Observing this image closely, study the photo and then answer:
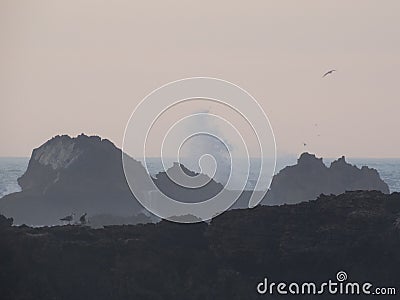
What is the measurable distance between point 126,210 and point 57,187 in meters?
0.56

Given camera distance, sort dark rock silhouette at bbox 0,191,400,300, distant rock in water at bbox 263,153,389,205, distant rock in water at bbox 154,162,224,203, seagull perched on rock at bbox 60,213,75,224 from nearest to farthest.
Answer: distant rock in water at bbox 154,162,224,203 → distant rock in water at bbox 263,153,389,205 → dark rock silhouette at bbox 0,191,400,300 → seagull perched on rock at bbox 60,213,75,224

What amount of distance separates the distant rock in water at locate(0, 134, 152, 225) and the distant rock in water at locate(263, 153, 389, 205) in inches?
38.1

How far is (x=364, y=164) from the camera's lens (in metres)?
8.46

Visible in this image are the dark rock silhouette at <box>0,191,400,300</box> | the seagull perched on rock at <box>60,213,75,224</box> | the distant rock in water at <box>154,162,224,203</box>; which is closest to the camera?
the distant rock in water at <box>154,162,224,203</box>

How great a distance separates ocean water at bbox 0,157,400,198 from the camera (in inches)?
326

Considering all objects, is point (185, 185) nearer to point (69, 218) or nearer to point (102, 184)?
point (102, 184)

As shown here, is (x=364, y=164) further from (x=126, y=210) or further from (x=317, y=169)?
(x=126, y=210)

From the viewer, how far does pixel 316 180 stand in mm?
8594

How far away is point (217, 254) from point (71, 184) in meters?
1.13

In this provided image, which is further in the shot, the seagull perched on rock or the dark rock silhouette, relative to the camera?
the seagull perched on rock

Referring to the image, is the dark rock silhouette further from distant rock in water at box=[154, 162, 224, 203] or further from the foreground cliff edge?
distant rock in water at box=[154, 162, 224, 203]

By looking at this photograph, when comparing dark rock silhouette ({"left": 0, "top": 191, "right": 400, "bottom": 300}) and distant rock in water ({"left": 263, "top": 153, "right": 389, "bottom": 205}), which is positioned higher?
distant rock in water ({"left": 263, "top": 153, "right": 389, "bottom": 205})

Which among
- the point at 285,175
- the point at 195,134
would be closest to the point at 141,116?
the point at 195,134

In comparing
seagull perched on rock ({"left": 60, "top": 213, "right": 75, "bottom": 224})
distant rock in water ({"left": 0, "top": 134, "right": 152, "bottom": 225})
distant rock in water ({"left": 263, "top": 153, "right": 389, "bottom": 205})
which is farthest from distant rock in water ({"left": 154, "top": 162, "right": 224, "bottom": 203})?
seagull perched on rock ({"left": 60, "top": 213, "right": 75, "bottom": 224})
